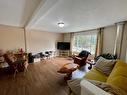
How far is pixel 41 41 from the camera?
691 cm

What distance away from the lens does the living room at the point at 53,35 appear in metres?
2.45

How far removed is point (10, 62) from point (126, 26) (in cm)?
510

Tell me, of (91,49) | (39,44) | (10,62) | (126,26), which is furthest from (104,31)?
(10,62)

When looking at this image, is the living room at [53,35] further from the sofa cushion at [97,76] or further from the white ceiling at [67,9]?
the sofa cushion at [97,76]

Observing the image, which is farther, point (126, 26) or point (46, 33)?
point (46, 33)

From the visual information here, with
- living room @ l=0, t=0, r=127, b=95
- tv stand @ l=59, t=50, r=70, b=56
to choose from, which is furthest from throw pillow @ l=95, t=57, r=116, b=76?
tv stand @ l=59, t=50, r=70, b=56

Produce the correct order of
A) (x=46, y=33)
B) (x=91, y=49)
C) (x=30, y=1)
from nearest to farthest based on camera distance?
(x=30, y=1) < (x=91, y=49) < (x=46, y=33)

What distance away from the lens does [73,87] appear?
1412mm

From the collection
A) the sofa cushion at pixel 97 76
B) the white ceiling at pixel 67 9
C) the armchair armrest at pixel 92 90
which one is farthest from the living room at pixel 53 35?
the sofa cushion at pixel 97 76

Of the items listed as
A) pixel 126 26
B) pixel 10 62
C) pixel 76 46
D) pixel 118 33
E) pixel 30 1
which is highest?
pixel 30 1

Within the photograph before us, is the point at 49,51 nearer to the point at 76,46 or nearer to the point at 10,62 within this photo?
the point at 76,46

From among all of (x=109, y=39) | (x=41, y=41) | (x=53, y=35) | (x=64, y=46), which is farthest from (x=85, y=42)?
(x=41, y=41)

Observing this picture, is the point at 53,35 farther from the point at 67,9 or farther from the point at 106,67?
the point at 106,67

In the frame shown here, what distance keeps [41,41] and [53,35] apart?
4.45ft
